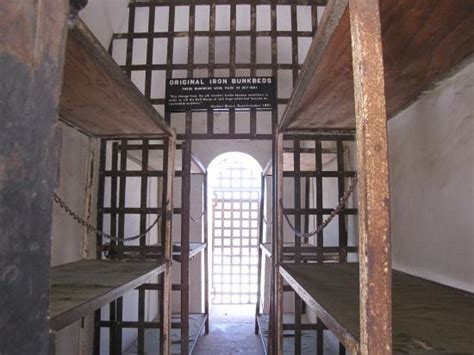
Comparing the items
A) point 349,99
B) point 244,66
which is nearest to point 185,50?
point 244,66

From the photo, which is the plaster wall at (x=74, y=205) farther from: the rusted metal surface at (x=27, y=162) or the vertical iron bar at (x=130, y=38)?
the rusted metal surface at (x=27, y=162)

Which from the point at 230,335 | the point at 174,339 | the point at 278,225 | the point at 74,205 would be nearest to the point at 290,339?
the point at 230,335

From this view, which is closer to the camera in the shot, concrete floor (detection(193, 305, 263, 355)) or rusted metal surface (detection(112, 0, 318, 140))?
rusted metal surface (detection(112, 0, 318, 140))

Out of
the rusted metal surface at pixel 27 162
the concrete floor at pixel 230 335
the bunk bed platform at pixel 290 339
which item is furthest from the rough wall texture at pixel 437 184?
the concrete floor at pixel 230 335

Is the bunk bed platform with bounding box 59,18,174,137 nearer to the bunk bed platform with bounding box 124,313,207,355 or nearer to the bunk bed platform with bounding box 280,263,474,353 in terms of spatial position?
the bunk bed platform with bounding box 280,263,474,353

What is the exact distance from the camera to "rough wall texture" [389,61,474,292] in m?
1.71

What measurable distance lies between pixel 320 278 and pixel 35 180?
1.49 m

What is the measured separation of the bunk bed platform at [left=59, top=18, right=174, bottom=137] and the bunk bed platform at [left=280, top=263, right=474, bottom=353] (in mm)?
1098

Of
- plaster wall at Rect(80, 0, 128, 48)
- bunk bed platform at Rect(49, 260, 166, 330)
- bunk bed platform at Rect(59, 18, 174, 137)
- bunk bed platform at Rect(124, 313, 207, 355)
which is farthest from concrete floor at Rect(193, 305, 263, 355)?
plaster wall at Rect(80, 0, 128, 48)

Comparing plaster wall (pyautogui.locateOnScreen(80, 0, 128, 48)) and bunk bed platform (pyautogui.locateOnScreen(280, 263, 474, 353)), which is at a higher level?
plaster wall (pyautogui.locateOnScreen(80, 0, 128, 48))

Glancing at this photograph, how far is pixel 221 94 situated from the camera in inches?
117

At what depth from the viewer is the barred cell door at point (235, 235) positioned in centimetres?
679

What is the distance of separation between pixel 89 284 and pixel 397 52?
60.5 inches

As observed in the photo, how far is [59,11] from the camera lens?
0.88m
